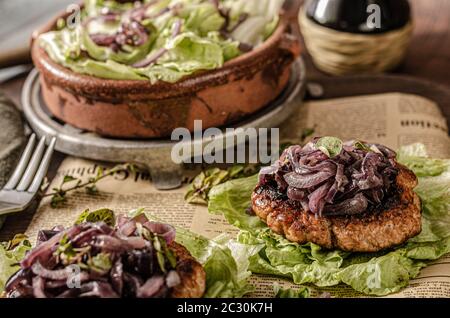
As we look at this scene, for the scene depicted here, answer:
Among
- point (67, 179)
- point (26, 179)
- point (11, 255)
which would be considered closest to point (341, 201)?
point (11, 255)

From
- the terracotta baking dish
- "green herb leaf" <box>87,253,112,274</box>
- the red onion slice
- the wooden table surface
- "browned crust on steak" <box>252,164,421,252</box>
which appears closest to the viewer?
"green herb leaf" <box>87,253,112,274</box>

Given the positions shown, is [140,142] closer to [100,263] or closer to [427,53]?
[100,263]

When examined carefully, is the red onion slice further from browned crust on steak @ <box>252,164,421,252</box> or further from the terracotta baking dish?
the terracotta baking dish

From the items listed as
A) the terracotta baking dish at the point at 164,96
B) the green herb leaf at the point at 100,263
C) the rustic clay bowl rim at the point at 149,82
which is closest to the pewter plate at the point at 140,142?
the terracotta baking dish at the point at 164,96

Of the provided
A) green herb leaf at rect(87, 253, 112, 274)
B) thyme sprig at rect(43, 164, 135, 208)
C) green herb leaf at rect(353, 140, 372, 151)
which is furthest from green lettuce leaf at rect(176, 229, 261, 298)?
thyme sprig at rect(43, 164, 135, 208)

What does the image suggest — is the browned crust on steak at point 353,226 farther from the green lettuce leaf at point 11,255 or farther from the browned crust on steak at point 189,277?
the green lettuce leaf at point 11,255

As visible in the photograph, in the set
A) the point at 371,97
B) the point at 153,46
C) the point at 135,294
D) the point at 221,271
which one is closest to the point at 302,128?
the point at 371,97

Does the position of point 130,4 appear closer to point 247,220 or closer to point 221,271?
point 247,220
